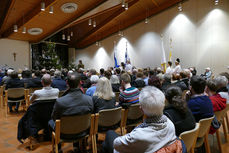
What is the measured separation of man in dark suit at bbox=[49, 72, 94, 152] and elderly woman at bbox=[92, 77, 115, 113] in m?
0.28

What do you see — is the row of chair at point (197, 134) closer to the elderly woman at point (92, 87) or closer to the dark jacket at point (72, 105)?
the dark jacket at point (72, 105)

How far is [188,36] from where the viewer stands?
929cm

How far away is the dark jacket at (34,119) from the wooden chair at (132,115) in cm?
130

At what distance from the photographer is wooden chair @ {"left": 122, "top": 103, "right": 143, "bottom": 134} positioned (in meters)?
2.84

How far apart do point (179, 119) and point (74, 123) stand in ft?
4.10

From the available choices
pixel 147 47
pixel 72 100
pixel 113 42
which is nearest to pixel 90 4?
pixel 147 47

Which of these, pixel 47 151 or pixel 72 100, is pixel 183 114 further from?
pixel 47 151

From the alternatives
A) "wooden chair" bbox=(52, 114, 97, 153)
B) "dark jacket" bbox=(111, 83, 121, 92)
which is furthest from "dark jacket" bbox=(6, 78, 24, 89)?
"wooden chair" bbox=(52, 114, 97, 153)

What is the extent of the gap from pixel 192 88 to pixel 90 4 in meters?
7.15

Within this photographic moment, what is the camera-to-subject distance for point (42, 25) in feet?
33.6

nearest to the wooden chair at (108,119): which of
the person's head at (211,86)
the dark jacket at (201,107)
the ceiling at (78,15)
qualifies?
the dark jacket at (201,107)

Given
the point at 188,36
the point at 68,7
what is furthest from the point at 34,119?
the point at 188,36

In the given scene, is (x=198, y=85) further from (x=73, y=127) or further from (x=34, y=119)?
(x=34, y=119)

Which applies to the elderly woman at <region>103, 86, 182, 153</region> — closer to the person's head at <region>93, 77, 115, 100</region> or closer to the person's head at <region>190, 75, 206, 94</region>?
the person's head at <region>190, 75, 206, 94</region>
